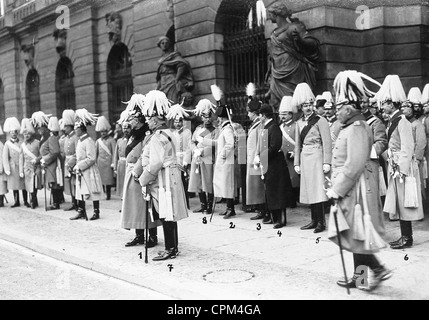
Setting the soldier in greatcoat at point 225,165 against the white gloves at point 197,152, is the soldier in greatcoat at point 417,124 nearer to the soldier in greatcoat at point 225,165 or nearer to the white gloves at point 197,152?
the soldier in greatcoat at point 225,165

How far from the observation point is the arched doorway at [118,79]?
20.9m

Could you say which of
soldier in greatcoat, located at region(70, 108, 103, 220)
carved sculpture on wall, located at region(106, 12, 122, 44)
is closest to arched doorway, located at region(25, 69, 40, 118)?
carved sculpture on wall, located at region(106, 12, 122, 44)

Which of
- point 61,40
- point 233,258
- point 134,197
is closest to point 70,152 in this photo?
point 134,197

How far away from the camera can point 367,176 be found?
20.5 ft

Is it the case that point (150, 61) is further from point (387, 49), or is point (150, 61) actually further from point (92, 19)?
point (387, 49)

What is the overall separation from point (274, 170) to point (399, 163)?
257 cm

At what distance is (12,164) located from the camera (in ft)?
47.5

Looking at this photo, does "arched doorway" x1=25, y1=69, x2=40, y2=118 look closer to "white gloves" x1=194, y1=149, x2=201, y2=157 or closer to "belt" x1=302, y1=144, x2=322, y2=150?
"white gloves" x1=194, y1=149, x2=201, y2=157

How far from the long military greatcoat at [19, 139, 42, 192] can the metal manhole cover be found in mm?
8313

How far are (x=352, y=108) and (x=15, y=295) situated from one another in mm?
4451

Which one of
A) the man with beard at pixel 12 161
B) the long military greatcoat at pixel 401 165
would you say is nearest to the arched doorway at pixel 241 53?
→ the man with beard at pixel 12 161

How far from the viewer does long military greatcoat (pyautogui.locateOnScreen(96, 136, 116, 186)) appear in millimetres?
15508

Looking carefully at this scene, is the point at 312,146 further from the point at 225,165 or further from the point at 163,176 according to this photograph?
the point at 163,176
